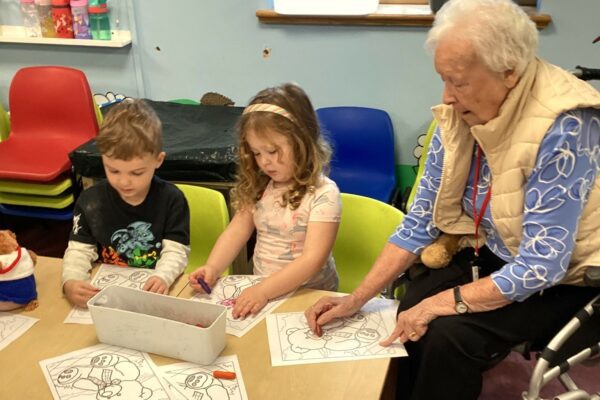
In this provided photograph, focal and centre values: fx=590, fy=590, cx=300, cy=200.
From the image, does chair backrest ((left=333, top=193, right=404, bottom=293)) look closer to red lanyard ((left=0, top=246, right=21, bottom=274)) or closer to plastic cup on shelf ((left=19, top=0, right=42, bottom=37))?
red lanyard ((left=0, top=246, right=21, bottom=274))

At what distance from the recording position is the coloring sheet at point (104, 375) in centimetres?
111

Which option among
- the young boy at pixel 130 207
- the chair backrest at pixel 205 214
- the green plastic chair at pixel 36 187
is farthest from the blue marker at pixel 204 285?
the green plastic chair at pixel 36 187

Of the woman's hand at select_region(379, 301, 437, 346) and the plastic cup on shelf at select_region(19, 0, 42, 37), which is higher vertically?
the plastic cup on shelf at select_region(19, 0, 42, 37)

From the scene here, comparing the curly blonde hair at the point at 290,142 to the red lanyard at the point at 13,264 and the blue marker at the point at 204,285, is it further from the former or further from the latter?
the red lanyard at the point at 13,264

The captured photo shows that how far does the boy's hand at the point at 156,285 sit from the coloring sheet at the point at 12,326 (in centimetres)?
26

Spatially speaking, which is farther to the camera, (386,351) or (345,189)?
(345,189)

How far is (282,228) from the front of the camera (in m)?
1.69

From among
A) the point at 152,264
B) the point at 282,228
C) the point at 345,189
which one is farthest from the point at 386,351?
the point at 345,189

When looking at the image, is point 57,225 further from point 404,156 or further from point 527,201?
point 527,201

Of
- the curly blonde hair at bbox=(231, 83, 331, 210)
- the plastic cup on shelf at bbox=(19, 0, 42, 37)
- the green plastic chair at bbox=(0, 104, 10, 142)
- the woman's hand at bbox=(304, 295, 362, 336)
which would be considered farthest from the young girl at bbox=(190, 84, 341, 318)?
the plastic cup on shelf at bbox=(19, 0, 42, 37)

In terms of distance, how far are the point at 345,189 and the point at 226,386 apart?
190cm

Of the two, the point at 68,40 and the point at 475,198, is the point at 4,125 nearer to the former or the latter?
the point at 68,40

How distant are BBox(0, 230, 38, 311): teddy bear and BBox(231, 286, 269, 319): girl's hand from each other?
1.57ft

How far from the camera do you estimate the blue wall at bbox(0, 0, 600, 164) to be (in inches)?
113
